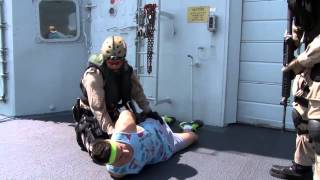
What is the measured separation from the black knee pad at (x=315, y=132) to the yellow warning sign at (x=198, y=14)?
106 inches

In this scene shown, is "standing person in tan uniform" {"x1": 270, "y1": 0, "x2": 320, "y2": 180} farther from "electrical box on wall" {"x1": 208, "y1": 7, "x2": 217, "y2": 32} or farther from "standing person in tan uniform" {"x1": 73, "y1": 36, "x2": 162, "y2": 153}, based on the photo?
"electrical box on wall" {"x1": 208, "y1": 7, "x2": 217, "y2": 32}

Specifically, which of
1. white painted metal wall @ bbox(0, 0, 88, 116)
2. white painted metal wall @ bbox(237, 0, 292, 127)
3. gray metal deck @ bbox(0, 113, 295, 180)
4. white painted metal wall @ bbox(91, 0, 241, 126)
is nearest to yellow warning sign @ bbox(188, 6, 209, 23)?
Answer: white painted metal wall @ bbox(91, 0, 241, 126)

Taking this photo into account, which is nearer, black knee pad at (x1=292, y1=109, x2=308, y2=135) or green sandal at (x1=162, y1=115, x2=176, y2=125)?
black knee pad at (x1=292, y1=109, x2=308, y2=135)

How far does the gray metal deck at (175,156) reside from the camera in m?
4.02

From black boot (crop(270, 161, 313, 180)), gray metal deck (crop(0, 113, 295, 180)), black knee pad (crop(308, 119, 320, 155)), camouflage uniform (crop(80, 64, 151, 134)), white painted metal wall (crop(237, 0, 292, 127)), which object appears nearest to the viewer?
black knee pad (crop(308, 119, 320, 155))

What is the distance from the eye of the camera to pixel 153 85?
6.14 metres

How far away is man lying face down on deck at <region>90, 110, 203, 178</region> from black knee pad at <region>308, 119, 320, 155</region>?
1.51 m

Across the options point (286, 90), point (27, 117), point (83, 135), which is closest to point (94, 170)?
point (83, 135)

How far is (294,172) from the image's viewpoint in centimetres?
381

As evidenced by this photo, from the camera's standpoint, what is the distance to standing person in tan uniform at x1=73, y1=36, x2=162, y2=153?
14.0ft

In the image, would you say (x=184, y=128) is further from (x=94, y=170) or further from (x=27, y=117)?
(x=27, y=117)

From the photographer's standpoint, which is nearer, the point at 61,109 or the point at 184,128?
the point at 184,128

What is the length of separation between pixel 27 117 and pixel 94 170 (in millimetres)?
2639

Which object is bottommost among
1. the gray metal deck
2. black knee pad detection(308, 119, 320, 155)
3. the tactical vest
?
the gray metal deck
